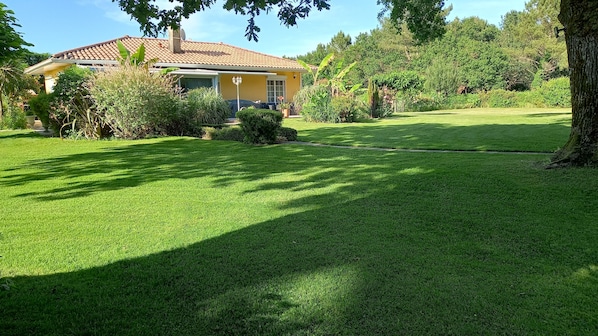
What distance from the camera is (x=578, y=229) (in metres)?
4.29

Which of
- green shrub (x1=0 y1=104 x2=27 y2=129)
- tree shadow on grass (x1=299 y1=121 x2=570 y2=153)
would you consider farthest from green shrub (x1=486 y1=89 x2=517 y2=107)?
green shrub (x1=0 y1=104 x2=27 y2=129)

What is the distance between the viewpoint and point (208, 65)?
26625 mm

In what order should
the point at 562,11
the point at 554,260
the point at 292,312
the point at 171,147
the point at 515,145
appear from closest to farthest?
the point at 292,312, the point at 554,260, the point at 562,11, the point at 515,145, the point at 171,147

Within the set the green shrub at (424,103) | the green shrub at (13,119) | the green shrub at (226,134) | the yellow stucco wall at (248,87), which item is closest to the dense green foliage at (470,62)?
the green shrub at (424,103)

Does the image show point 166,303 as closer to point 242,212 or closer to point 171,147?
point 242,212

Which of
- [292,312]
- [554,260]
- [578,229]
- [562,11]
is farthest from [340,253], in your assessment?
[562,11]

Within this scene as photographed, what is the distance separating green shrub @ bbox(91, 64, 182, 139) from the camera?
13.9m

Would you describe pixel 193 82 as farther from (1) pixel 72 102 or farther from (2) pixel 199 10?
(2) pixel 199 10

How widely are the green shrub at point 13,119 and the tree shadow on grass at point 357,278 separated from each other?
20216 mm

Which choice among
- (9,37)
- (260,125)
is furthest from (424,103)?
(9,37)

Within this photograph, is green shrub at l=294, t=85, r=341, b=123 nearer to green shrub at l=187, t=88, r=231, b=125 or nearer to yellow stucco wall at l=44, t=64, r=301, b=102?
green shrub at l=187, t=88, r=231, b=125

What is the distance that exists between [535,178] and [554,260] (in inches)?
128

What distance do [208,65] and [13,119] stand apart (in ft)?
37.8

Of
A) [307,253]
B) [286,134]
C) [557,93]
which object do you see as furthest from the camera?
[557,93]
